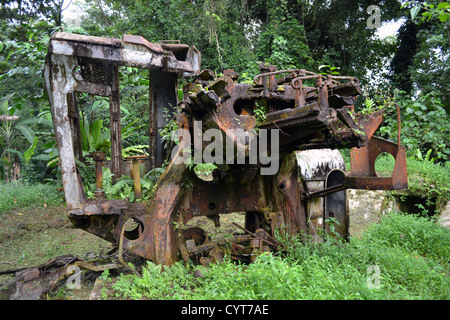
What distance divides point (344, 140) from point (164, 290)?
276 centimetres

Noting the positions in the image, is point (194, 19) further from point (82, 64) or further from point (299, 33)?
point (82, 64)

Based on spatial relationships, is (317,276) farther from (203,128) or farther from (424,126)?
(424,126)

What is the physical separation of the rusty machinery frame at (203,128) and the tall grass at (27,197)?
523cm

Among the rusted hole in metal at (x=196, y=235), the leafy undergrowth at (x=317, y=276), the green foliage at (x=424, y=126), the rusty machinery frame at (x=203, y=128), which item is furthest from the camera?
the green foliage at (x=424, y=126)

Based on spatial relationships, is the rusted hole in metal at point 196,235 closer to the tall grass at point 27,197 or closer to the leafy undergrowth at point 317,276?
the leafy undergrowth at point 317,276

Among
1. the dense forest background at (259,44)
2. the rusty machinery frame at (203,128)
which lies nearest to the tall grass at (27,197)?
the dense forest background at (259,44)

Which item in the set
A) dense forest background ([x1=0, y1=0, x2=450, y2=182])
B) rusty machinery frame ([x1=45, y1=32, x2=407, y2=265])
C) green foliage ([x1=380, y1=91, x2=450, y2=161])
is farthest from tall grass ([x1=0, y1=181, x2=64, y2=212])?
green foliage ([x1=380, y1=91, x2=450, y2=161])

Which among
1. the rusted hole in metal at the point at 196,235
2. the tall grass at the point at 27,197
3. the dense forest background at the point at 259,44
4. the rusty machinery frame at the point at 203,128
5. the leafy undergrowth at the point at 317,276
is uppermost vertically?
the dense forest background at the point at 259,44

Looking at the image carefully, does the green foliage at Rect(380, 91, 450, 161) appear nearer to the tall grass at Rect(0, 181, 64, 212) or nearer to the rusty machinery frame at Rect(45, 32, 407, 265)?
→ the rusty machinery frame at Rect(45, 32, 407, 265)

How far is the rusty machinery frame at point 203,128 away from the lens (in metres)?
3.75

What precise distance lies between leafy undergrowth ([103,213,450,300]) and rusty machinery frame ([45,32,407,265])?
47cm

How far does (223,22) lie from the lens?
11711mm

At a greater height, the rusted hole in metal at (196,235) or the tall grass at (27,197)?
the tall grass at (27,197)
